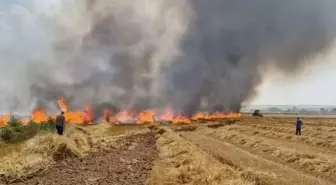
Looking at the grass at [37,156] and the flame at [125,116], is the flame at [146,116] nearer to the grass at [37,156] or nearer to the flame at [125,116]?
the flame at [125,116]

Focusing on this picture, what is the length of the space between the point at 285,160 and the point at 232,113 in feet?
322

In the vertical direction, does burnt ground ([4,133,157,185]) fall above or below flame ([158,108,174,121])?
below

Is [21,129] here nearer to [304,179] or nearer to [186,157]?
[186,157]

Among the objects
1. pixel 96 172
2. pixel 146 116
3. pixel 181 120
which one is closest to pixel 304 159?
pixel 96 172

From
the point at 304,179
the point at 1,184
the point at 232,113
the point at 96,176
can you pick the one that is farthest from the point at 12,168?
the point at 232,113

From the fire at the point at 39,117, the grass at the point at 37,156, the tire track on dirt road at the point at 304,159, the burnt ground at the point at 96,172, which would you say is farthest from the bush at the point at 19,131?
the tire track on dirt road at the point at 304,159

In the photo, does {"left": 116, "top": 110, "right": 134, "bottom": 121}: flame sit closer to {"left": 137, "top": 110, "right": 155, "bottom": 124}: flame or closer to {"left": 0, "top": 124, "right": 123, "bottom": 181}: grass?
{"left": 137, "top": 110, "right": 155, "bottom": 124}: flame

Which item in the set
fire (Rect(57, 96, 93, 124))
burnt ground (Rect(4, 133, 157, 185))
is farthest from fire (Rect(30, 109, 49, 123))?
burnt ground (Rect(4, 133, 157, 185))

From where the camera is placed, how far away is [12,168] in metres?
22.9

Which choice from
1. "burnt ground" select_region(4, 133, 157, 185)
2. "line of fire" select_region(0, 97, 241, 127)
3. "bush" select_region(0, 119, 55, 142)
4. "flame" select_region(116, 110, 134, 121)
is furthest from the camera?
"flame" select_region(116, 110, 134, 121)

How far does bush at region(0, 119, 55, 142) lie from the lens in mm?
49000

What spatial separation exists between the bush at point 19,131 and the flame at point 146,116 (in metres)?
56.0

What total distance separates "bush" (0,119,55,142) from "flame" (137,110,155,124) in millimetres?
56044

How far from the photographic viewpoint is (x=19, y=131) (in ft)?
171
